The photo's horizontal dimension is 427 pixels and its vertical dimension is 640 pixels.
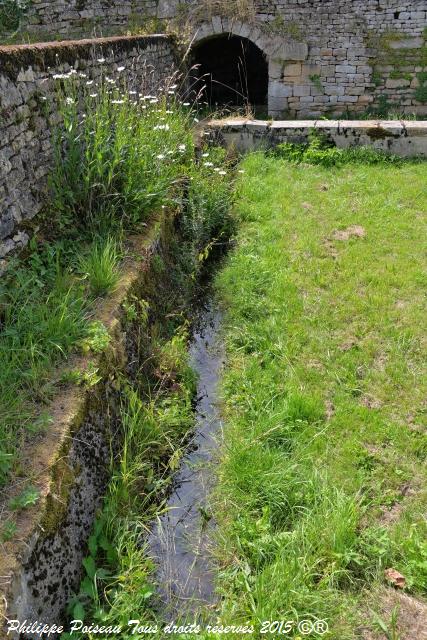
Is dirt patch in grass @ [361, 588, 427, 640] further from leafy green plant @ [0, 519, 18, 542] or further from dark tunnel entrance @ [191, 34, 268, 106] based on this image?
dark tunnel entrance @ [191, 34, 268, 106]

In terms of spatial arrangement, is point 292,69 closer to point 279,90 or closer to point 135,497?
point 279,90

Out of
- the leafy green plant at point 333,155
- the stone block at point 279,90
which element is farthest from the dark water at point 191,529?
the stone block at point 279,90

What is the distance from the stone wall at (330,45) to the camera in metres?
9.07

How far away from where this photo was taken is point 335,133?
303 inches

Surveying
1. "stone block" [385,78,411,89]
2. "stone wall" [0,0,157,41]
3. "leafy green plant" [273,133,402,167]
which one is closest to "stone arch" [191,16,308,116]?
"stone wall" [0,0,157,41]

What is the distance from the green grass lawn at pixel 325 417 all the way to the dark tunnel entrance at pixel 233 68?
23.0ft

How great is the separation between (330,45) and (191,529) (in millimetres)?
9225

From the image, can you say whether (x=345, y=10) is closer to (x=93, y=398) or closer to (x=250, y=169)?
(x=250, y=169)

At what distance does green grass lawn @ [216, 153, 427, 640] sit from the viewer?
2381 millimetres

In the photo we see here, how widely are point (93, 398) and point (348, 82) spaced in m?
8.81

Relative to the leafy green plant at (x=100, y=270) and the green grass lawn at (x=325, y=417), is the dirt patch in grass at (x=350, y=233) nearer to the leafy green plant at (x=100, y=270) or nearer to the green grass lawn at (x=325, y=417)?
the green grass lawn at (x=325, y=417)

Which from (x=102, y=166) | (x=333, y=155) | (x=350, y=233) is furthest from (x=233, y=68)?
(x=102, y=166)

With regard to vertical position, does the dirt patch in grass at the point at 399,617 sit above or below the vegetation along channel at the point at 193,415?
below

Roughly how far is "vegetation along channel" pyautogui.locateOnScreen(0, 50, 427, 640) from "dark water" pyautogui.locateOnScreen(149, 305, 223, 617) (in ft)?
0.04
